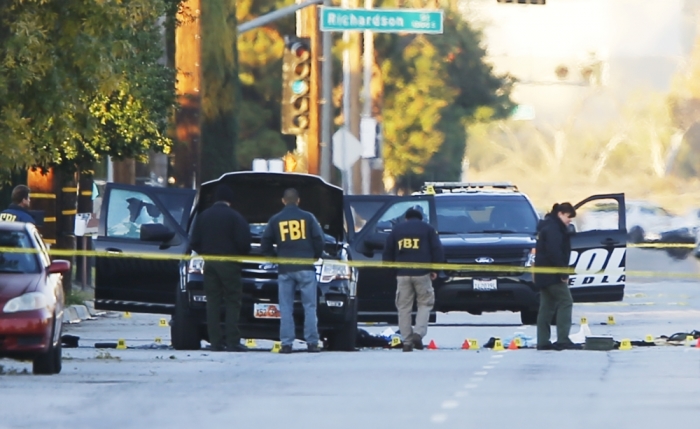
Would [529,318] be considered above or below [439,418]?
above

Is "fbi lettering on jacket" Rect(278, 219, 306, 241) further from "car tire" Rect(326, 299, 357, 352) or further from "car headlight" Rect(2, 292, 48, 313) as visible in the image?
"car headlight" Rect(2, 292, 48, 313)

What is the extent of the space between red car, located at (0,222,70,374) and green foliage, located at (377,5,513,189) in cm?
4297

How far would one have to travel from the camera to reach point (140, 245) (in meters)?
20.9

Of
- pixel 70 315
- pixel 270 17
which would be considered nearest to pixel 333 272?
pixel 70 315

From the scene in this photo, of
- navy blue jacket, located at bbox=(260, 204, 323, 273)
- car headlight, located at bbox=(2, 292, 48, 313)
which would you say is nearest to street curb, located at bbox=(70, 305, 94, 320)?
navy blue jacket, located at bbox=(260, 204, 323, 273)

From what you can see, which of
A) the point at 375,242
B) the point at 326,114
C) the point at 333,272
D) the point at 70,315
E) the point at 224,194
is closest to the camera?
the point at 224,194

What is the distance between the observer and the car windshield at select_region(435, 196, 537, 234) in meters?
24.7

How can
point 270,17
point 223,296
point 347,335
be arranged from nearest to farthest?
point 223,296
point 347,335
point 270,17

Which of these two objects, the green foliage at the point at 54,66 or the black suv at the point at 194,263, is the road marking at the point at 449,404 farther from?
the green foliage at the point at 54,66

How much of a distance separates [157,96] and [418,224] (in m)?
→ 7.65

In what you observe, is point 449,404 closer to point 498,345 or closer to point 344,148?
point 498,345

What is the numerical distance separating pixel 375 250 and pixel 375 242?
0.35 ft

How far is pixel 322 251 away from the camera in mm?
19625

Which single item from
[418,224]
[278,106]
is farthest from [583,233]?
[278,106]
